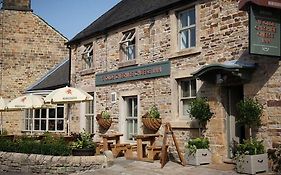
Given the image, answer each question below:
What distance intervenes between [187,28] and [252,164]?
17.7 ft

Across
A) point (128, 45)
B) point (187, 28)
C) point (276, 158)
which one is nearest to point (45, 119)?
point (128, 45)

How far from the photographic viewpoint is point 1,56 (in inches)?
973

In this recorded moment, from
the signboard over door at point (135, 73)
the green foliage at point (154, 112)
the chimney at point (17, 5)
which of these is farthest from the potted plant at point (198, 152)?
the chimney at point (17, 5)

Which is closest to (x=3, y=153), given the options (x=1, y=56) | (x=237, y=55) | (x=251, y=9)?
(x=237, y=55)

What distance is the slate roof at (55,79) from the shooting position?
2223 cm

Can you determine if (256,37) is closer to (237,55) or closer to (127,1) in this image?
(237,55)

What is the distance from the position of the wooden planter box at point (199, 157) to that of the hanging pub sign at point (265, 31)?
140 inches

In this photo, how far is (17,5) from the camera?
25703mm

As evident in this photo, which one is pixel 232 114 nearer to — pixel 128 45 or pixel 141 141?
pixel 141 141

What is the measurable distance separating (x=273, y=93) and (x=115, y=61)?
8.11 meters

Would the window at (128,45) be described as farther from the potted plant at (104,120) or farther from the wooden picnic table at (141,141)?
the wooden picnic table at (141,141)

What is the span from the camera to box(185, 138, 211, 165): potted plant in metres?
11.2

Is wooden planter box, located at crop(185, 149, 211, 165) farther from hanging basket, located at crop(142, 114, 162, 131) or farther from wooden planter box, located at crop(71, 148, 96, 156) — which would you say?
wooden planter box, located at crop(71, 148, 96, 156)

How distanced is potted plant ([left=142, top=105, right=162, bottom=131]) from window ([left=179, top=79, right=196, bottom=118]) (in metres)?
1.02
